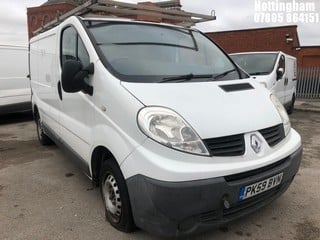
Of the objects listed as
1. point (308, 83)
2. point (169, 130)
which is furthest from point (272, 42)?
point (169, 130)

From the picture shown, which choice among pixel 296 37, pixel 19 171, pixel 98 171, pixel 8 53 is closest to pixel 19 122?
pixel 8 53

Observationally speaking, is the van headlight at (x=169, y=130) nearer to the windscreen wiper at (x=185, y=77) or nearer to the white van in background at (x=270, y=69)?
the windscreen wiper at (x=185, y=77)

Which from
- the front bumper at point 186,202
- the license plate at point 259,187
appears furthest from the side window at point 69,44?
the license plate at point 259,187

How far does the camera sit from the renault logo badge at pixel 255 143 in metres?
2.62

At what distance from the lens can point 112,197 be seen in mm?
2938

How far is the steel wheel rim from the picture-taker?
9.32ft

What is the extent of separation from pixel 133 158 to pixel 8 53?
7.19 meters

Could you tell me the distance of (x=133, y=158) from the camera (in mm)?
2488

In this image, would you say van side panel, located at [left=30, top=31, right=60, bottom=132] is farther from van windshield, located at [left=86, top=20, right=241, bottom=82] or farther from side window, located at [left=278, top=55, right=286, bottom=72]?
side window, located at [left=278, top=55, right=286, bottom=72]

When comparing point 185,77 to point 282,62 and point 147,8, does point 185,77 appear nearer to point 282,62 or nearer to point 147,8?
point 147,8

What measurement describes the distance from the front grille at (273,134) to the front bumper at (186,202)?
30 centimetres

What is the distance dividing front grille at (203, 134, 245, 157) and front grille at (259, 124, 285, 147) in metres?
0.29

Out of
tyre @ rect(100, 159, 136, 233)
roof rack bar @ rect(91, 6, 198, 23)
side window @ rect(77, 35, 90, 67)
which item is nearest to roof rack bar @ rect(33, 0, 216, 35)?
roof rack bar @ rect(91, 6, 198, 23)

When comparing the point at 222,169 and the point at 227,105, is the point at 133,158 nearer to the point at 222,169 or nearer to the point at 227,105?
the point at 222,169
